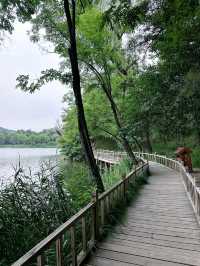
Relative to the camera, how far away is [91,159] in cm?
675

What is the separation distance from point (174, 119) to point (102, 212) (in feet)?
26.4

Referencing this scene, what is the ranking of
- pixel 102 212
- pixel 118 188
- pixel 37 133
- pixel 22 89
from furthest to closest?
pixel 37 133
pixel 22 89
pixel 118 188
pixel 102 212

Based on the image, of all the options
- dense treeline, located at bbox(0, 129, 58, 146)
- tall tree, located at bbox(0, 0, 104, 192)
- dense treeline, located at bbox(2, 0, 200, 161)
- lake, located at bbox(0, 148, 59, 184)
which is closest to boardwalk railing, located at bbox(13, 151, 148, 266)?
tall tree, located at bbox(0, 0, 104, 192)

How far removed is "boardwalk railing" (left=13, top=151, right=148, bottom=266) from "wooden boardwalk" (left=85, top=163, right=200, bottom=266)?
25 centimetres

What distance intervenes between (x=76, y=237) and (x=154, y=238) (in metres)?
1.41

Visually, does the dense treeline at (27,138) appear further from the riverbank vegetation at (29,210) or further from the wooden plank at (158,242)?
the wooden plank at (158,242)

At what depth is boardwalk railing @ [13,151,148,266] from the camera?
2543mm

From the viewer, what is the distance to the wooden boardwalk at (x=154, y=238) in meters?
3.68

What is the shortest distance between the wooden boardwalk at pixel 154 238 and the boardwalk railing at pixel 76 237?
25cm

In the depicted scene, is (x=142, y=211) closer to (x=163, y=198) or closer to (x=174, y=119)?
(x=163, y=198)

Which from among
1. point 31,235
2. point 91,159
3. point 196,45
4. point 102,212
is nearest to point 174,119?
point 196,45

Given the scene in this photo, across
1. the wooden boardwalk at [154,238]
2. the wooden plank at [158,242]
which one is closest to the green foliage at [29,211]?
the wooden boardwalk at [154,238]

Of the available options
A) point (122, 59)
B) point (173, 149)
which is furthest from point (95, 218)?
point (173, 149)

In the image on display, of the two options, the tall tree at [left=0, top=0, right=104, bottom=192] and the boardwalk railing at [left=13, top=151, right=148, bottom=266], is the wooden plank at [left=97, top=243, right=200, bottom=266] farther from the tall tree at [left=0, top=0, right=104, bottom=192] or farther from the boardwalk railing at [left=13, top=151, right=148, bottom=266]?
the tall tree at [left=0, top=0, right=104, bottom=192]
